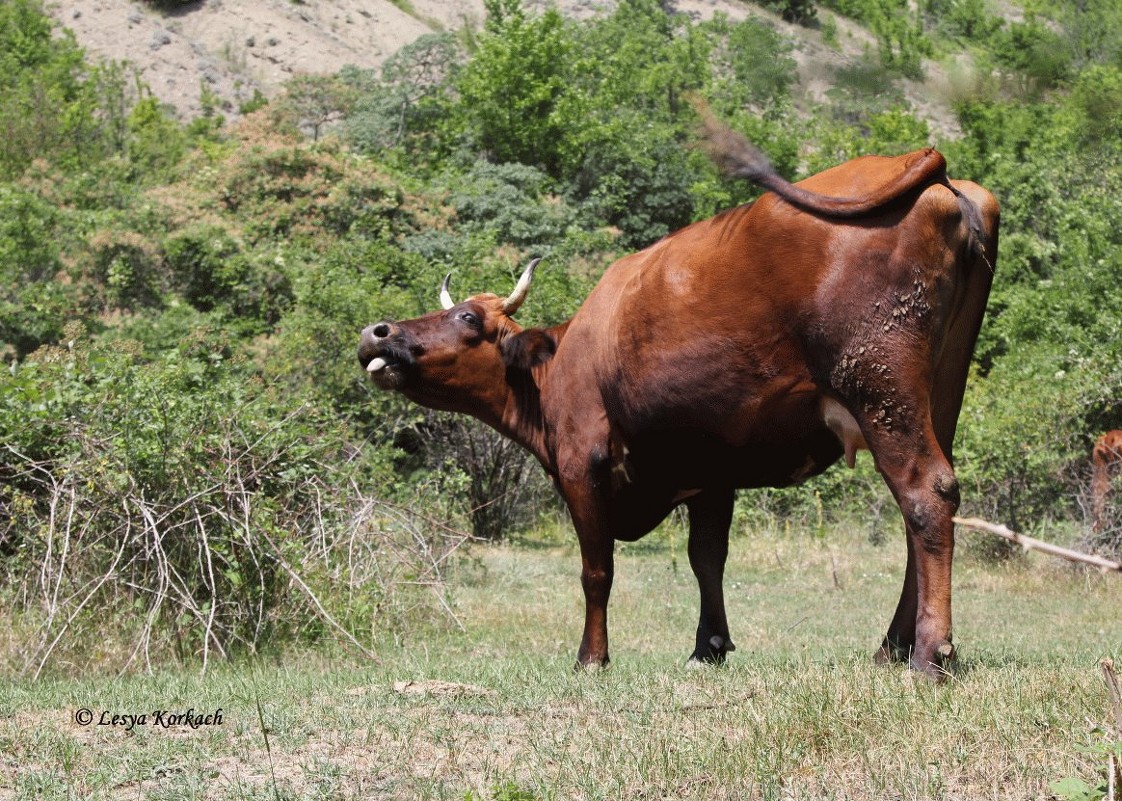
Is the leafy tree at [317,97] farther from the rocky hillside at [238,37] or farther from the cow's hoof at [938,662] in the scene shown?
the cow's hoof at [938,662]

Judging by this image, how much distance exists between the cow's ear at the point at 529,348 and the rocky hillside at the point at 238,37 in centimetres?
4220

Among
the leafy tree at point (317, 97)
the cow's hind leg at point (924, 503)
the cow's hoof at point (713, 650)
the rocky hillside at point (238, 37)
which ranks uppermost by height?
the cow's hind leg at point (924, 503)

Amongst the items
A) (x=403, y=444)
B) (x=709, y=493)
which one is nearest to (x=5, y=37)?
(x=403, y=444)

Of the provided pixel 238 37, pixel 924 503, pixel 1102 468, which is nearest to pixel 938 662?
pixel 924 503

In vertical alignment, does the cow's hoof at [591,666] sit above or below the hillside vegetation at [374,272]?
above

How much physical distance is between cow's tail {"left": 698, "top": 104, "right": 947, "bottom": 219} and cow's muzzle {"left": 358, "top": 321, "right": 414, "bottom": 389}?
3.37 meters

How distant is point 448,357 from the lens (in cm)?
899

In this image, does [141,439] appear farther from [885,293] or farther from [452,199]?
[452,199]

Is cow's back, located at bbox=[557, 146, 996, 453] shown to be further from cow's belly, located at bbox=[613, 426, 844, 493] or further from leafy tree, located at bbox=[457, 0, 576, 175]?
leafy tree, located at bbox=[457, 0, 576, 175]

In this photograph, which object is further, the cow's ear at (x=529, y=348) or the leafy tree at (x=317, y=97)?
the leafy tree at (x=317, y=97)

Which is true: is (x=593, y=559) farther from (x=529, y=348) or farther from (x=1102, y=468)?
(x=1102, y=468)

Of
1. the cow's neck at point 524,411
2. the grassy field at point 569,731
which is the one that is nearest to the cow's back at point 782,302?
the grassy field at point 569,731

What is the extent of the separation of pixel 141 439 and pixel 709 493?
4.16 m

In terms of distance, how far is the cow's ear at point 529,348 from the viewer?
8.68m
